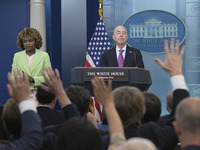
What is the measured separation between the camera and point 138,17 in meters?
7.92

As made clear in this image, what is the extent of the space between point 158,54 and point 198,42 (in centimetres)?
80

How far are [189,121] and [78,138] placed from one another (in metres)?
0.48

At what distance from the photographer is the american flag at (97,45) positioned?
711cm

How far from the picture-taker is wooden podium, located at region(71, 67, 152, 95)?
445cm

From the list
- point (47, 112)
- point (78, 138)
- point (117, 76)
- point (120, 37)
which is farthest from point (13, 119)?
point (120, 37)

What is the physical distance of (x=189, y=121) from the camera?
170cm

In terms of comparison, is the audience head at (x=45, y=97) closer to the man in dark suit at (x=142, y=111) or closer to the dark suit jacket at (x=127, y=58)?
the man in dark suit at (x=142, y=111)

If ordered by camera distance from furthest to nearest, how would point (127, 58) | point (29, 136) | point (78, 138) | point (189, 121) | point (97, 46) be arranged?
1. point (97, 46)
2. point (127, 58)
3. point (29, 136)
4. point (189, 121)
5. point (78, 138)

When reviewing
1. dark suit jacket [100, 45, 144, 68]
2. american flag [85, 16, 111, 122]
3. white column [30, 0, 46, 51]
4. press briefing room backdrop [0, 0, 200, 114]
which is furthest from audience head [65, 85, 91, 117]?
white column [30, 0, 46, 51]

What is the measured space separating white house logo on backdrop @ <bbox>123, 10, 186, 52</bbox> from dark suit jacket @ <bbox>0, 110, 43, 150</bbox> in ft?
20.1

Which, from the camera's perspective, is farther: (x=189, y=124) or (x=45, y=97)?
(x=45, y=97)

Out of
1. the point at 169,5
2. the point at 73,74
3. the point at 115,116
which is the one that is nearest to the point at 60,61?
the point at 169,5

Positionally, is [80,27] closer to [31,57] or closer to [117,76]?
[31,57]

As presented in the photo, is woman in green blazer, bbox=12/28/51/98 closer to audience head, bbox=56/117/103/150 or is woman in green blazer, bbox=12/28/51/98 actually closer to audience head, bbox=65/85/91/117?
audience head, bbox=65/85/91/117
